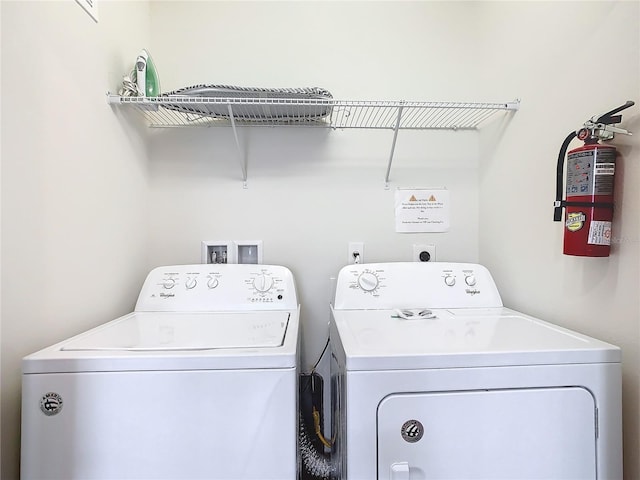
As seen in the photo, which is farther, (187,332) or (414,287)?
(414,287)

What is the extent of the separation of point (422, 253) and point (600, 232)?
76cm

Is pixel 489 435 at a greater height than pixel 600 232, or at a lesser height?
lesser

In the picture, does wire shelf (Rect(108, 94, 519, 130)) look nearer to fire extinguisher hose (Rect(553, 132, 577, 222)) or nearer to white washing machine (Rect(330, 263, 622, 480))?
fire extinguisher hose (Rect(553, 132, 577, 222))

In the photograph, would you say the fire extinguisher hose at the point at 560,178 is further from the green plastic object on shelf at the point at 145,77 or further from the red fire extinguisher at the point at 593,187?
the green plastic object on shelf at the point at 145,77

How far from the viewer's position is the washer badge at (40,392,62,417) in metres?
0.71

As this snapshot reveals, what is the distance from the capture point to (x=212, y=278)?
50.6 inches

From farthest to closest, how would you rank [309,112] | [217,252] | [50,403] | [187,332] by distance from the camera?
1. [217,252]
2. [309,112]
3. [187,332]
4. [50,403]

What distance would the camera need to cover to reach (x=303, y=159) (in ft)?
5.05

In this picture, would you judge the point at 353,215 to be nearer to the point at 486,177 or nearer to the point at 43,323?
the point at 486,177

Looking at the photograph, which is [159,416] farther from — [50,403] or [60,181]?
[60,181]

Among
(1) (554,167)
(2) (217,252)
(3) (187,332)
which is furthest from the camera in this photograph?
(2) (217,252)

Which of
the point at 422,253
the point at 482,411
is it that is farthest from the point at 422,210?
the point at 482,411

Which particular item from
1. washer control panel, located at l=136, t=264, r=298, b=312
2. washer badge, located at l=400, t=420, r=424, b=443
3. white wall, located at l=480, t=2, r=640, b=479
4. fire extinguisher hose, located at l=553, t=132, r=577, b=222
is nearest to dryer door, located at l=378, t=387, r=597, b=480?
washer badge, located at l=400, t=420, r=424, b=443

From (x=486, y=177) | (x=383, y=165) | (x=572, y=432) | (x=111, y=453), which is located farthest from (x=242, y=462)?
(x=486, y=177)
